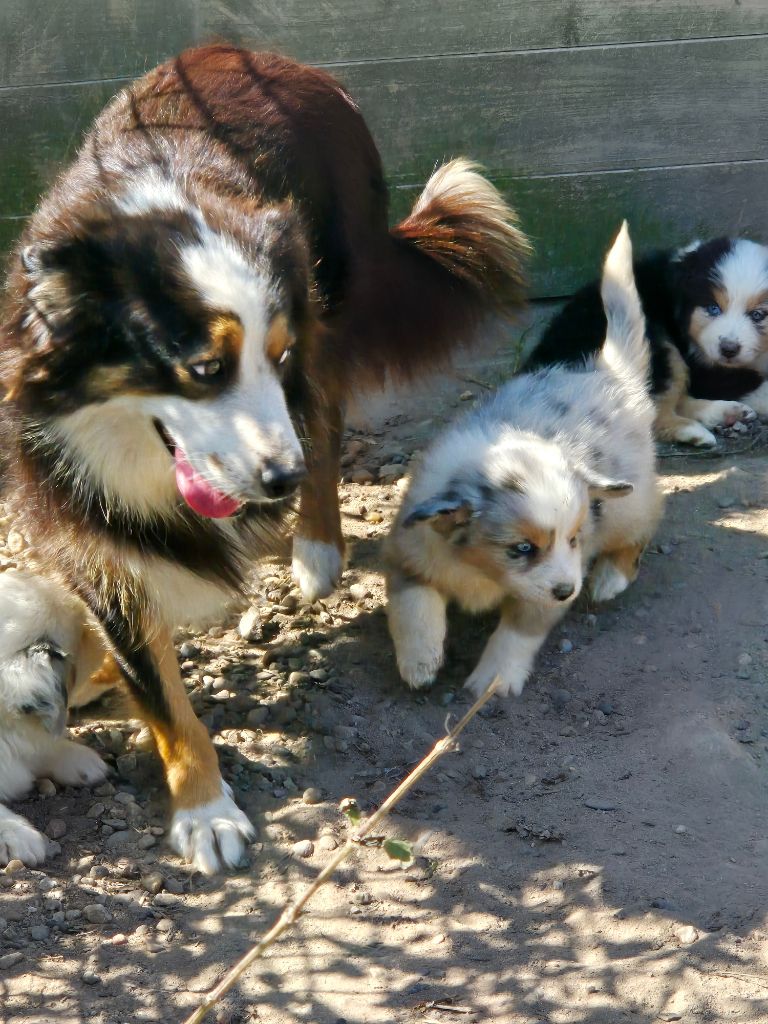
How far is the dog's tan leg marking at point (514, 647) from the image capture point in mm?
3859

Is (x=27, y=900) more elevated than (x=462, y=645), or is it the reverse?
(x=27, y=900)

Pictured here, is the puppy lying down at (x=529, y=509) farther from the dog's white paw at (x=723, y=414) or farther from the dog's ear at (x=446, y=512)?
the dog's white paw at (x=723, y=414)

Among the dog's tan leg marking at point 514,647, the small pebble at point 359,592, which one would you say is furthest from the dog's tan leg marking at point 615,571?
the small pebble at point 359,592

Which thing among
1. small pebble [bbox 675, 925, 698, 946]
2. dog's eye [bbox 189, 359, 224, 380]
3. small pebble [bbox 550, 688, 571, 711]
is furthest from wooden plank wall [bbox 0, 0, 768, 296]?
small pebble [bbox 675, 925, 698, 946]

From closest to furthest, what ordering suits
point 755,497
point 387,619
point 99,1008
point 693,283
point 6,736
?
point 99,1008 → point 6,736 → point 387,619 → point 755,497 → point 693,283

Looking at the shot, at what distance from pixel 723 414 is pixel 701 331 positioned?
415 mm

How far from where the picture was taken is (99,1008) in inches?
103

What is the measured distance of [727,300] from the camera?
5426 millimetres

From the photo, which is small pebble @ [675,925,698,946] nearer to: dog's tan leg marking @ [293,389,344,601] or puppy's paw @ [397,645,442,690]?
puppy's paw @ [397,645,442,690]

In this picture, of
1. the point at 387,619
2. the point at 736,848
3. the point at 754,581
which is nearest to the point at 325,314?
the point at 387,619

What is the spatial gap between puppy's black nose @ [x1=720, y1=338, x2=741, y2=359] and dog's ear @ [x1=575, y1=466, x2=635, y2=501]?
1.75m

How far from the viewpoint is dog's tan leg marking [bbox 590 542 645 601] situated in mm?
4254

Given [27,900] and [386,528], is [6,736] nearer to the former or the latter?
[27,900]

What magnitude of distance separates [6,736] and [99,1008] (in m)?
0.89
